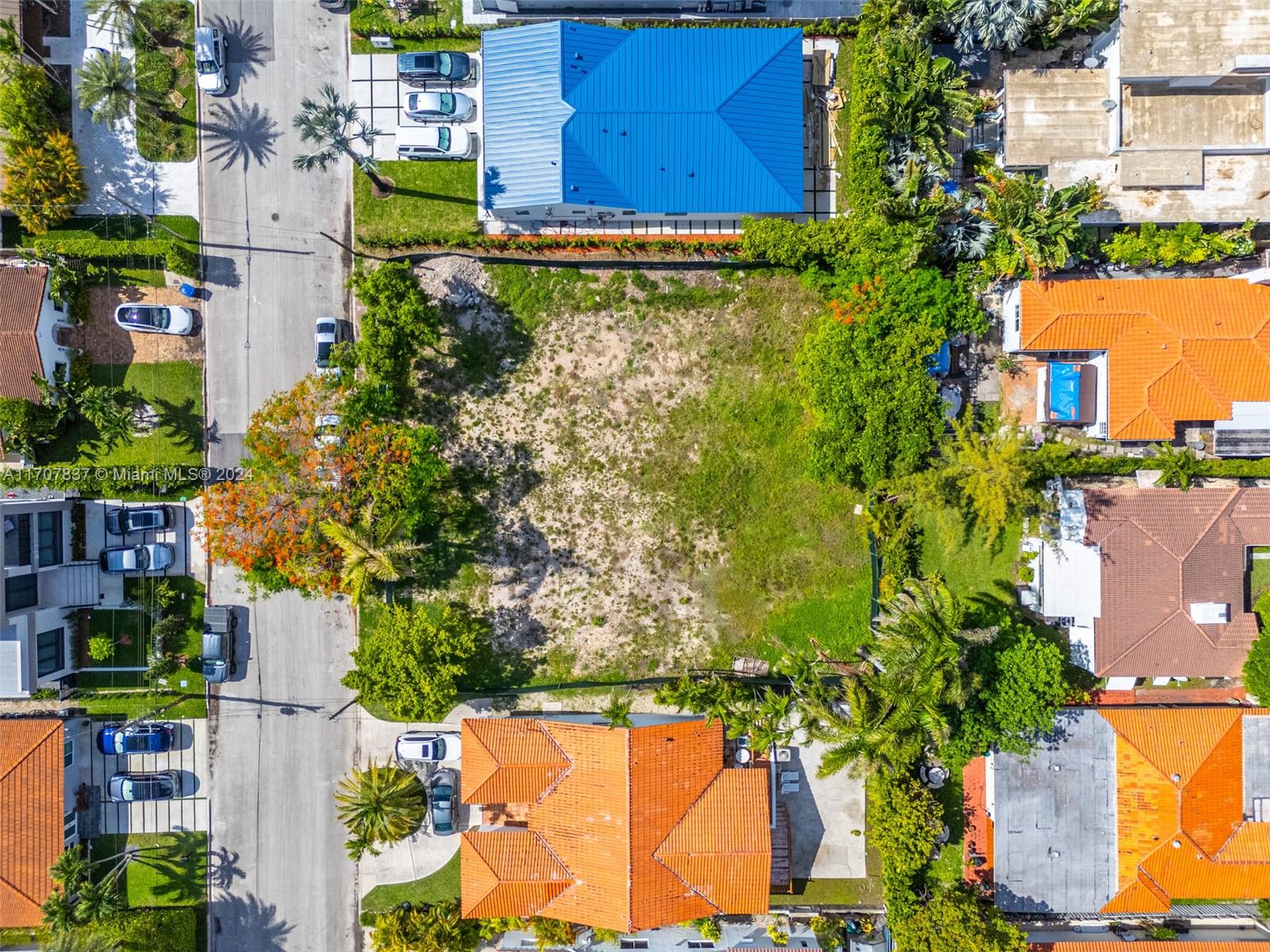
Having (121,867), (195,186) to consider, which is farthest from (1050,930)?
(195,186)

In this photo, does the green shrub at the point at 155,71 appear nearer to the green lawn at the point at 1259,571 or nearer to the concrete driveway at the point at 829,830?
the concrete driveway at the point at 829,830

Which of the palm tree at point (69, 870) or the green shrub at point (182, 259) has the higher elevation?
the green shrub at point (182, 259)

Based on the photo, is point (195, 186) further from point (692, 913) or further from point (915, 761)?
point (915, 761)

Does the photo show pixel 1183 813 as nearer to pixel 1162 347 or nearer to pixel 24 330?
pixel 1162 347

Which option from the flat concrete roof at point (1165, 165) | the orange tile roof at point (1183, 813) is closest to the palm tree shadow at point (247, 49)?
the flat concrete roof at point (1165, 165)

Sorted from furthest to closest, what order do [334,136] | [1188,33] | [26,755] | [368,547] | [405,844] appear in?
[405,844] < [26,755] < [334,136] < [1188,33] < [368,547]

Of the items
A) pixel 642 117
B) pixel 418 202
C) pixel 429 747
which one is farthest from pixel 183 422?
pixel 642 117
